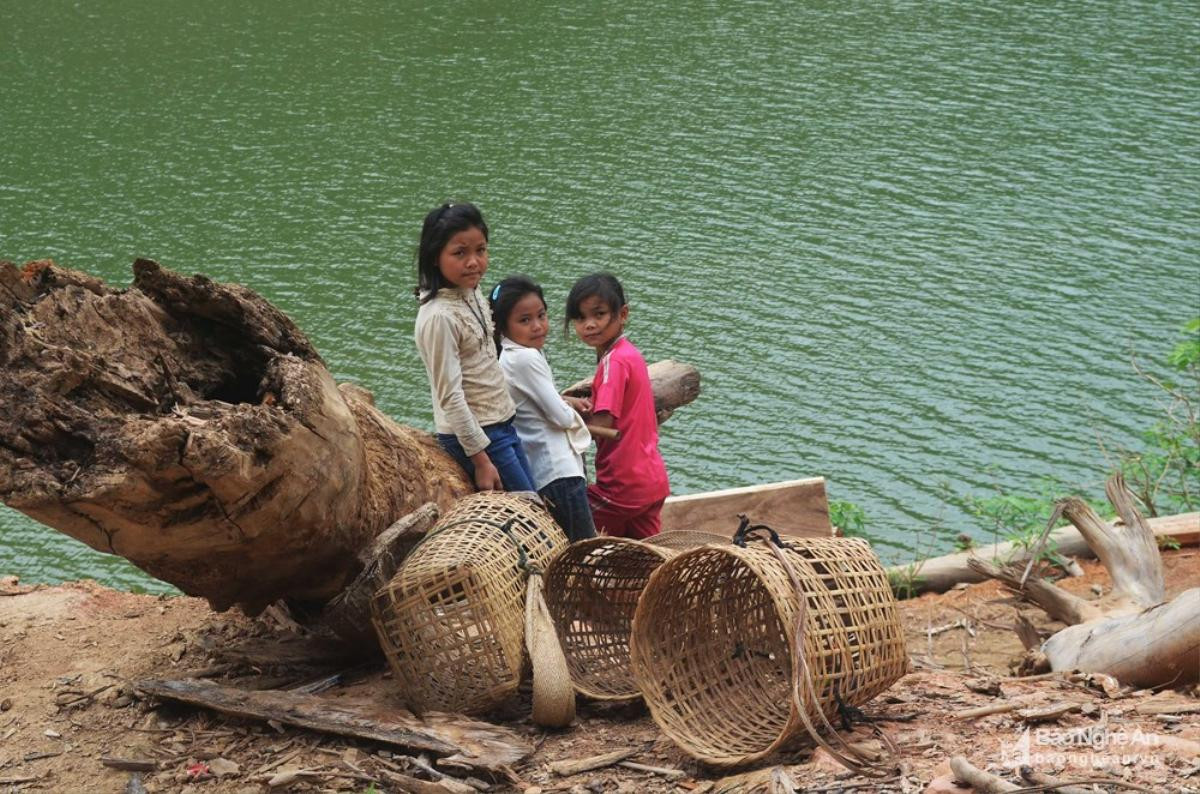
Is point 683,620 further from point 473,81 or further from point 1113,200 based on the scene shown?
point 473,81

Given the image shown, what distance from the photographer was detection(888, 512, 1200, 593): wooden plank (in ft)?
22.7

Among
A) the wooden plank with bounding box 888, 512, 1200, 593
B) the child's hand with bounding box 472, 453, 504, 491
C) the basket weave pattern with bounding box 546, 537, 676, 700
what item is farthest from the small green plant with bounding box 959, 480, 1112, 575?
the child's hand with bounding box 472, 453, 504, 491

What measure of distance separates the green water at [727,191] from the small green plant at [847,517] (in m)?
0.39

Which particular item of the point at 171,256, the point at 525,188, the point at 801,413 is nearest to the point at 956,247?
the point at 801,413

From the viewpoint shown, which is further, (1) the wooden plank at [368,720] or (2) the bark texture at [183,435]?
(1) the wooden plank at [368,720]

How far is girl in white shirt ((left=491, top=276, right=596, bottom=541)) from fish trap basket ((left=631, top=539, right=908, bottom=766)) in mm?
986

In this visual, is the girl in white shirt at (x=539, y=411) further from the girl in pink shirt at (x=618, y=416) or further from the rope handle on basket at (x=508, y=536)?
the rope handle on basket at (x=508, y=536)

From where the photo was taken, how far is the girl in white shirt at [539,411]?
16.4ft

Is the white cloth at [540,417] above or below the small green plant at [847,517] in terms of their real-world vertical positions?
above

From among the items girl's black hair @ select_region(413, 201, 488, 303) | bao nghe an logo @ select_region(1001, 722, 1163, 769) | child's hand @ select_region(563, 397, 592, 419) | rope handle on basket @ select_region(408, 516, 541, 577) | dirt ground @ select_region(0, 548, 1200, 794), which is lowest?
dirt ground @ select_region(0, 548, 1200, 794)

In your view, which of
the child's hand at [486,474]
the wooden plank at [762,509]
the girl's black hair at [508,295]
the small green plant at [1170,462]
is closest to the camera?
the child's hand at [486,474]

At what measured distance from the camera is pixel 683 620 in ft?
13.6

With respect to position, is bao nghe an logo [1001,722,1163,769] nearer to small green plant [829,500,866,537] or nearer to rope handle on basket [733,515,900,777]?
rope handle on basket [733,515,900,777]

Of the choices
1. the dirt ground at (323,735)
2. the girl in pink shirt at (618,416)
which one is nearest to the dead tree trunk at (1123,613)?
the dirt ground at (323,735)
